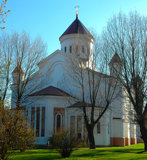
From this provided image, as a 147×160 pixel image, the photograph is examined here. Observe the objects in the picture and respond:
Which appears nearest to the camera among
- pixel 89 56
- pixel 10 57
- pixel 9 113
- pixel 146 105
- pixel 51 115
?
pixel 9 113

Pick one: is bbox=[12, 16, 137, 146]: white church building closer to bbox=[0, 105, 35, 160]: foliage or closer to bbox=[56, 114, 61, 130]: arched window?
bbox=[56, 114, 61, 130]: arched window

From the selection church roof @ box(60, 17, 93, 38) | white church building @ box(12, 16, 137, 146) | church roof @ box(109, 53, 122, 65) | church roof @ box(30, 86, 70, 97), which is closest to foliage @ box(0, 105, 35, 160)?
church roof @ box(109, 53, 122, 65)

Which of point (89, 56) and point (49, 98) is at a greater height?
point (89, 56)

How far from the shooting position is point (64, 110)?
2819 cm

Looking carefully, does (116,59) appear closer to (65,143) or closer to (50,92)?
(65,143)

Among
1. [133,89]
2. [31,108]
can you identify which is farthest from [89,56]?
[31,108]

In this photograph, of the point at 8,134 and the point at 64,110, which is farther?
the point at 64,110

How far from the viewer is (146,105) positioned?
20.1 meters

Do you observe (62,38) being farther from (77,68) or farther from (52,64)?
(77,68)

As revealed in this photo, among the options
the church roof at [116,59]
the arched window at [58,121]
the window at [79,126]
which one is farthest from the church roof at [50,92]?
the church roof at [116,59]

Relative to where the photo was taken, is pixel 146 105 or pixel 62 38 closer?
pixel 146 105

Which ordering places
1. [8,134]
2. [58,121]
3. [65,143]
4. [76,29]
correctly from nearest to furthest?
[8,134]
[65,143]
[58,121]
[76,29]

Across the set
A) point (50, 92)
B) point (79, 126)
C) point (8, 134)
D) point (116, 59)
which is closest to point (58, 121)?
point (79, 126)

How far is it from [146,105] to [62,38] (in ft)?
67.6
